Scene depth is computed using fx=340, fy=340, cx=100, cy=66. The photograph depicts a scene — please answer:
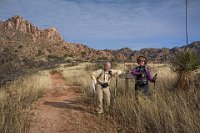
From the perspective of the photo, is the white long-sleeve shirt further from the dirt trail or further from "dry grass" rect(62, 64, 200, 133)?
the dirt trail

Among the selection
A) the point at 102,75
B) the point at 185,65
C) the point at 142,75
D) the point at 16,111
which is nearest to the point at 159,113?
the point at 142,75

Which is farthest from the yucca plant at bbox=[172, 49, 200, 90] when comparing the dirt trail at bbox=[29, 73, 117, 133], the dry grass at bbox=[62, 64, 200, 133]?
the dirt trail at bbox=[29, 73, 117, 133]

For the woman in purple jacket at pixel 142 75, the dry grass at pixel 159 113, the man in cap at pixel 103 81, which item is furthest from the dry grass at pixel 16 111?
the woman in purple jacket at pixel 142 75

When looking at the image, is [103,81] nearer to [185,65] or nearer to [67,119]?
[67,119]

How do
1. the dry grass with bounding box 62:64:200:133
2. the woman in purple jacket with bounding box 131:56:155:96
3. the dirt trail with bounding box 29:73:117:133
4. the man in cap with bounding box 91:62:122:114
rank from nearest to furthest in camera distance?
the dry grass with bounding box 62:64:200:133, the dirt trail with bounding box 29:73:117:133, the woman in purple jacket with bounding box 131:56:155:96, the man in cap with bounding box 91:62:122:114

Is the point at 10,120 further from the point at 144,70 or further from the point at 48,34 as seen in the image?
the point at 48,34

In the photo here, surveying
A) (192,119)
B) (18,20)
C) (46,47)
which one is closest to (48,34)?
(18,20)

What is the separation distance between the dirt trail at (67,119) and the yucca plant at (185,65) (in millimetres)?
2637

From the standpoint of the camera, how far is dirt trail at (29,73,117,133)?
27.5 feet

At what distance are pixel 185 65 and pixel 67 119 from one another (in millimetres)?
3934

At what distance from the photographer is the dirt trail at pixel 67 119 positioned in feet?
27.5

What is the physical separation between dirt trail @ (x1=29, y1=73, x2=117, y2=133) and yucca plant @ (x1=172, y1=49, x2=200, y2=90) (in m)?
2.64

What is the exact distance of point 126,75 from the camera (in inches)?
419

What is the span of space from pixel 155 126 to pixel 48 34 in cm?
10152
